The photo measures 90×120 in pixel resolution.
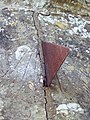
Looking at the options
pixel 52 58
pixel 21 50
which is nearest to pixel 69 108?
pixel 52 58

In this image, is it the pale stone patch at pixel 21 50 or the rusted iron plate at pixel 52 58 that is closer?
the rusted iron plate at pixel 52 58

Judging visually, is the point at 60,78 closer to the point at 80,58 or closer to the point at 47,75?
the point at 47,75

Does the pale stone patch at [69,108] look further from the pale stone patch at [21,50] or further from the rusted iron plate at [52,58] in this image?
the pale stone patch at [21,50]

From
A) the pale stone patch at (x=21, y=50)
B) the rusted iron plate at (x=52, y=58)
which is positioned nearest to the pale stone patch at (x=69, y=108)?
the rusted iron plate at (x=52, y=58)

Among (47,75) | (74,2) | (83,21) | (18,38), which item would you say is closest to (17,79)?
(47,75)

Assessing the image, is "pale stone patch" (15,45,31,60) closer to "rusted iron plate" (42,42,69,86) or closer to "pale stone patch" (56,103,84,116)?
"rusted iron plate" (42,42,69,86)

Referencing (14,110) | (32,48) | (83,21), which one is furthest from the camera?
(83,21)

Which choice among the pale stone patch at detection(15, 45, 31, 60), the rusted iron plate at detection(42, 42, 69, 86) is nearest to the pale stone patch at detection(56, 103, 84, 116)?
the rusted iron plate at detection(42, 42, 69, 86)

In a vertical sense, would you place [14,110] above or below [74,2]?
below

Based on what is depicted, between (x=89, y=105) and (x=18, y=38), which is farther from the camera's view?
(x=18, y=38)
